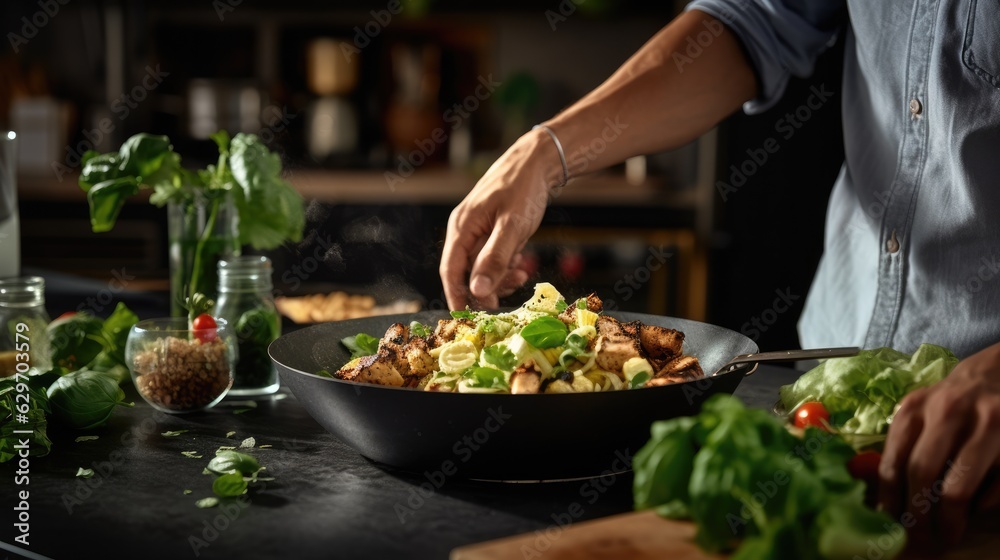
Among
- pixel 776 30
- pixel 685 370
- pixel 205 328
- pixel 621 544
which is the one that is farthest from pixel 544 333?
pixel 776 30

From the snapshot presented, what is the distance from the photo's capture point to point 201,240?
1.58 metres

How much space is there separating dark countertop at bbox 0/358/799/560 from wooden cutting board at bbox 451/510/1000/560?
0.10 metres

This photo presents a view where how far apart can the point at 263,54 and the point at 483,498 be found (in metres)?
4.13

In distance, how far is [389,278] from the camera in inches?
66.7

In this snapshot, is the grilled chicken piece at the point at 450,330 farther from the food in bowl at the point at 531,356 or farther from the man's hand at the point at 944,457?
the man's hand at the point at 944,457

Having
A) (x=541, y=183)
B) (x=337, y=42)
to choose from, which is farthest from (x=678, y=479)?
(x=337, y=42)

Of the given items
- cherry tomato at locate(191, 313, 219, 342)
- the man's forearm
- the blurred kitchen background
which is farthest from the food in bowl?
the blurred kitchen background

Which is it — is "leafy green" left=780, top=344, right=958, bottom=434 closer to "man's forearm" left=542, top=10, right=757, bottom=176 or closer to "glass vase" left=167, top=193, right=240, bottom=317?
"man's forearm" left=542, top=10, right=757, bottom=176

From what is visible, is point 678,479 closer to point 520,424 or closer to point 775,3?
point 520,424

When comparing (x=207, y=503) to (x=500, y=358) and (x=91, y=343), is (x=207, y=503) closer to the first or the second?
(x=500, y=358)

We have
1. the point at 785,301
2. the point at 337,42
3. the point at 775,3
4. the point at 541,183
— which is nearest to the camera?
the point at 541,183

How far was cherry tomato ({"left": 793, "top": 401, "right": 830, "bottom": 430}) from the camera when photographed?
1057 millimetres

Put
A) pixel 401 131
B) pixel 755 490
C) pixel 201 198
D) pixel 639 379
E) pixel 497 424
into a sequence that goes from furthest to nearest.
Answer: pixel 401 131, pixel 201 198, pixel 639 379, pixel 497 424, pixel 755 490

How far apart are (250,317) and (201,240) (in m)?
0.19
